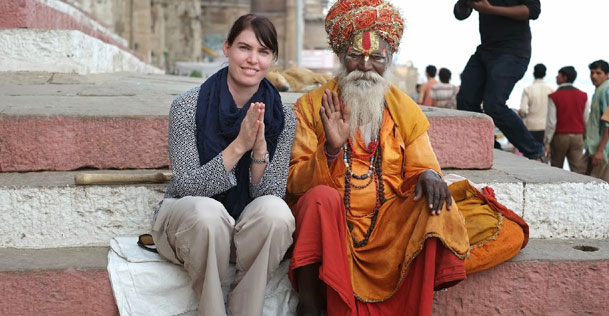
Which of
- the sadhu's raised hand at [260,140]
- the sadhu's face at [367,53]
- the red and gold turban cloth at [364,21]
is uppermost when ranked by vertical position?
the red and gold turban cloth at [364,21]

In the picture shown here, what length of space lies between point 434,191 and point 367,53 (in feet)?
2.60

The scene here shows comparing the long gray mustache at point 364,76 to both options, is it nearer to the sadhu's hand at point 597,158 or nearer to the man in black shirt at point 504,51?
the man in black shirt at point 504,51

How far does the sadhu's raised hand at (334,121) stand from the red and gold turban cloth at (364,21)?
499mm

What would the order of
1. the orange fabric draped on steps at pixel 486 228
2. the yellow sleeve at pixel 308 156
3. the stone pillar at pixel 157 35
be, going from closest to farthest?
the yellow sleeve at pixel 308 156 → the orange fabric draped on steps at pixel 486 228 → the stone pillar at pixel 157 35

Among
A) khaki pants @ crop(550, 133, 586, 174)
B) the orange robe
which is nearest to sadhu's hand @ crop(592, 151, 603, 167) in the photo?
khaki pants @ crop(550, 133, 586, 174)

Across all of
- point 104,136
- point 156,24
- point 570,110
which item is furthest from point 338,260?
point 156,24

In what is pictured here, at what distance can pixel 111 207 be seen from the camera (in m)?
Answer: 3.32

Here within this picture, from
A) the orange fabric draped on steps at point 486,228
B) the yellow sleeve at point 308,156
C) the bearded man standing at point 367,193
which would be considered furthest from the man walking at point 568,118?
the yellow sleeve at point 308,156

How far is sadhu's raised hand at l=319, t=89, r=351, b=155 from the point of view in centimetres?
295

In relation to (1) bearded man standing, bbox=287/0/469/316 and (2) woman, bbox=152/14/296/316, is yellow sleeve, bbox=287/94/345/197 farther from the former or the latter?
(2) woman, bbox=152/14/296/316

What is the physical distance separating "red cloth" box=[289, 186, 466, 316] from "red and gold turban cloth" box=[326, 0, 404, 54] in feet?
2.91

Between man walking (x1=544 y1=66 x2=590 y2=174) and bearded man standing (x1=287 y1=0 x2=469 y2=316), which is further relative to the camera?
man walking (x1=544 y1=66 x2=590 y2=174)

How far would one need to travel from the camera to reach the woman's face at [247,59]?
2.93 metres

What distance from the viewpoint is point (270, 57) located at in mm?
3012
